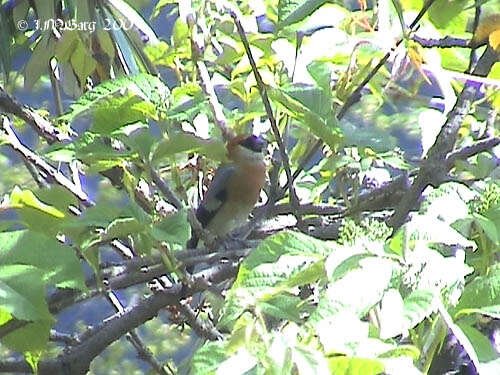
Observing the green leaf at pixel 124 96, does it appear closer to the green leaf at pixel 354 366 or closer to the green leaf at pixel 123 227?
the green leaf at pixel 123 227

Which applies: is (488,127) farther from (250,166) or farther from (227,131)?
(250,166)

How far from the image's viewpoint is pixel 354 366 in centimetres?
52

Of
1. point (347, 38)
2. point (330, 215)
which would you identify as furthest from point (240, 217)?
point (347, 38)

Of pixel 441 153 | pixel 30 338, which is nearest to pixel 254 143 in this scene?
pixel 441 153

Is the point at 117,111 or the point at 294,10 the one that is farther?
the point at 117,111

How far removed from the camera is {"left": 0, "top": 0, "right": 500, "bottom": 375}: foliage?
1.79ft

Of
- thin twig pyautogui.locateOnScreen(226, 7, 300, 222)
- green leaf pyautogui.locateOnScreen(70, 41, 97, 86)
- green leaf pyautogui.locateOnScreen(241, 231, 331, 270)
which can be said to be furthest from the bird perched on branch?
green leaf pyautogui.locateOnScreen(241, 231, 331, 270)

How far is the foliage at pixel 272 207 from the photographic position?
544mm

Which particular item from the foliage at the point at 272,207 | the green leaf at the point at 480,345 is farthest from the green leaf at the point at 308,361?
the green leaf at the point at 480,345

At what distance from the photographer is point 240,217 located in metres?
2.09

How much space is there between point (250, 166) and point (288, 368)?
1.63 m

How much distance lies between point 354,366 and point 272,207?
1.71 ft

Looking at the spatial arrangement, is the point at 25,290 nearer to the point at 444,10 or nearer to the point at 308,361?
the point at 308,361

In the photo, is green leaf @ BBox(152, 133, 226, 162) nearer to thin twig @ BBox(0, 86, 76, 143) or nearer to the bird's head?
thin twig @ BBox(0, 86, 76, 143)
